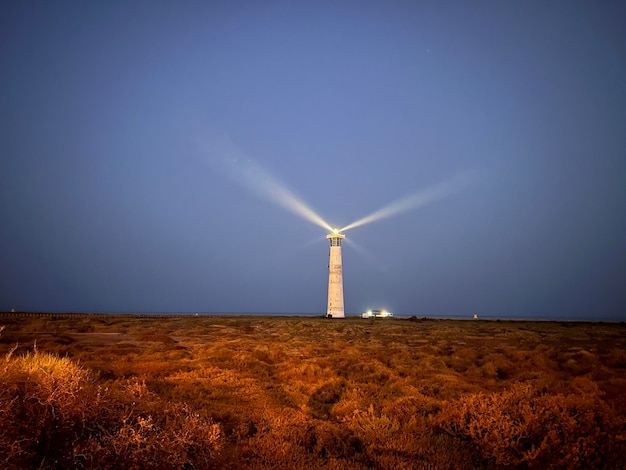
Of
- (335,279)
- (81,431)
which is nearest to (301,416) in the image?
(81,431)

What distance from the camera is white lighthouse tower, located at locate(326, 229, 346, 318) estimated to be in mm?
52438

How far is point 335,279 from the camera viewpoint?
5338 cm

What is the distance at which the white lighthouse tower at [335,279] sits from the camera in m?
52.4

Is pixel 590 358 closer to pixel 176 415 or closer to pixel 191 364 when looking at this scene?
pixel 191 364

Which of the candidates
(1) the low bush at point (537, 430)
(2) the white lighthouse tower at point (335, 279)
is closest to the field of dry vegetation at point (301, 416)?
(1) the low bush at point (537, 430)

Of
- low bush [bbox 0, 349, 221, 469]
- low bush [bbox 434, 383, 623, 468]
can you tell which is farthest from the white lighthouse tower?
low bush [bbox 0, 349, 221, 469]

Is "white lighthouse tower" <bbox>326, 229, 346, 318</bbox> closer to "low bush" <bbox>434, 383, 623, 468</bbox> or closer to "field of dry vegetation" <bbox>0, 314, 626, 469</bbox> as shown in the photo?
"field of dry vegetation" <bbox>0, 314, 626, 469</bbox>

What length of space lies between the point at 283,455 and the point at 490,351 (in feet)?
54.0

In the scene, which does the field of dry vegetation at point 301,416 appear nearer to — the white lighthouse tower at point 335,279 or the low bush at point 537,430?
the low bush at point 537,430

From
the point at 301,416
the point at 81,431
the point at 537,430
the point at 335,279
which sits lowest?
the point at 301,416

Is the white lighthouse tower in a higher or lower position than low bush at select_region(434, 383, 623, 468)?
higher

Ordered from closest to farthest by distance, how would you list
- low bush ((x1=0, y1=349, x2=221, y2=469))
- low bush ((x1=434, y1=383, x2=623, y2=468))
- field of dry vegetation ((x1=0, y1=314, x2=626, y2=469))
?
1. low bush ((x1=0, y1=349, x2=221, y2=469))
2. field of dry vegetation ((x1=0, y1=314, x2=626, y2=469))
3. low bush ((x1=434, y1=383, x2=623, y2=468))

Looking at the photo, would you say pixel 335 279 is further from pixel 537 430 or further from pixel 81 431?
pixel 81 431

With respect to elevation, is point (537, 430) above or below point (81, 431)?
below
